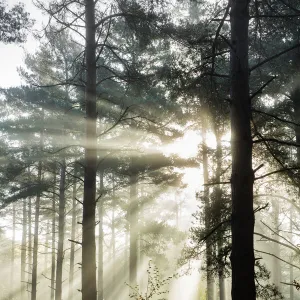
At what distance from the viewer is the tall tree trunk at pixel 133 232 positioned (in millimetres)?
14211

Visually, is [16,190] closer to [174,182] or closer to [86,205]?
[174,182]

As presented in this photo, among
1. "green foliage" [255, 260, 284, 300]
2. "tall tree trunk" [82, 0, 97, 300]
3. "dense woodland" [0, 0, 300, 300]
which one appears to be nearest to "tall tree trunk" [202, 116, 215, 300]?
"dense woodland" [0, 0, 300, 300]

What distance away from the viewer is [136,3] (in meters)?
7.29

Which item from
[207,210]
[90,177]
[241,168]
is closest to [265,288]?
[207,210]

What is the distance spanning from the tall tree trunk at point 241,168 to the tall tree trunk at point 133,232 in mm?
10503

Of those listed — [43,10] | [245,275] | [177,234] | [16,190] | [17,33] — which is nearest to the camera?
[245,275]

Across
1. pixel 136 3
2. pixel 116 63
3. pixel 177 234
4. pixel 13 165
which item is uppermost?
pixel 116 63

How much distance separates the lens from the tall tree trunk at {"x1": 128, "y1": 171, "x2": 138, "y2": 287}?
14.2 m

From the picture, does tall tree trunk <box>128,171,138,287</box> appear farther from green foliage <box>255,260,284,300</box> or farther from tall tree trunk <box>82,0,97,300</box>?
green foliage <box>255,260,284,300</box>

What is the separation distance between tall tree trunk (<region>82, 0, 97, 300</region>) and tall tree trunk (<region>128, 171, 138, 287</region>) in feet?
24.7

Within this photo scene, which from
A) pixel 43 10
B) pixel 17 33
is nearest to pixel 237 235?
pixel 43 10

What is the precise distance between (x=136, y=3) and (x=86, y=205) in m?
4.73

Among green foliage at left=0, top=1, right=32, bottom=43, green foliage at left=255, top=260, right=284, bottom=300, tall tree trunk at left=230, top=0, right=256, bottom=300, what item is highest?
green foliage at left=0, top=1, right=32, bottom=43

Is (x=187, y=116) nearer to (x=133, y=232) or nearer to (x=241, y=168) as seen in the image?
(x=241, y=168)
